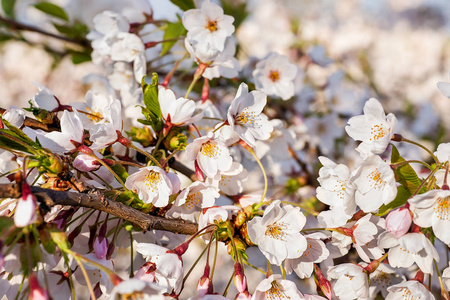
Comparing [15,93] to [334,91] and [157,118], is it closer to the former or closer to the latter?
[334,91]

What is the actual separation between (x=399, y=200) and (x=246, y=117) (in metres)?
0.43

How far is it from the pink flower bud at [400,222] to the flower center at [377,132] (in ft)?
0.69

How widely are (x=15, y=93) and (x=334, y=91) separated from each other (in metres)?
4.04

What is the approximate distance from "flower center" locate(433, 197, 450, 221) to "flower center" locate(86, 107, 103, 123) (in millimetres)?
917

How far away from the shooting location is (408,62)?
17.8ft

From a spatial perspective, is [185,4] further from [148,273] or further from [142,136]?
[148,273]

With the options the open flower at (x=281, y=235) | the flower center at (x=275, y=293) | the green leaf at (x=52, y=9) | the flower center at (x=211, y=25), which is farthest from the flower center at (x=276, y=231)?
the green leaf at (x=52, y=9)

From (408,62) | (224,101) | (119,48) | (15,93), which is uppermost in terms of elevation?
(119,48)

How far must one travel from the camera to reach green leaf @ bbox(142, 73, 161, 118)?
3.29 feet

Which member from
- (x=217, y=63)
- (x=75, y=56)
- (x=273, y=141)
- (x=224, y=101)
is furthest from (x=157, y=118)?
(x=224, y=101)

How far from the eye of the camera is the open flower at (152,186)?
0.93 meters

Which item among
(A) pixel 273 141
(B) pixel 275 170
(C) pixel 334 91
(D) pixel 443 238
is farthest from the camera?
(C) pixel 334 91

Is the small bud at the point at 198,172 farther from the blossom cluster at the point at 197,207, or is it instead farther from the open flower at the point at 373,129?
the open flower at the point at 373,129

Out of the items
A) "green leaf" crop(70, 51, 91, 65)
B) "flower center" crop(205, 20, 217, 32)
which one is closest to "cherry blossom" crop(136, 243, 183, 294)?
"flower center" crop(205, 20, 217, 32)
